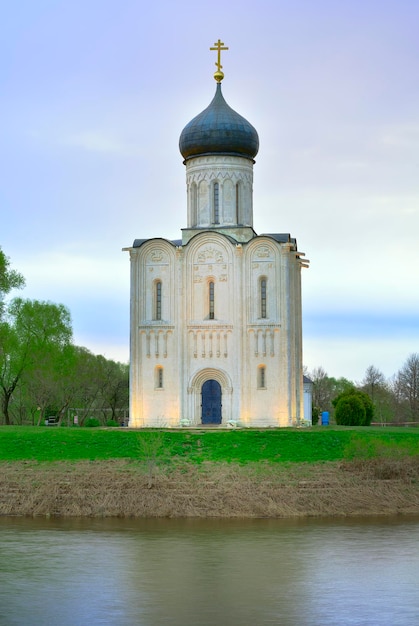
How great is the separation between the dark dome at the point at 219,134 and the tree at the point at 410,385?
101 feet

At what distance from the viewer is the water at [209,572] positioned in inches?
581

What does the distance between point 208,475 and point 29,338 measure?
24.4 meters

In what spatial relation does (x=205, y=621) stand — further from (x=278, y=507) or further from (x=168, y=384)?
(x=168, y=384)

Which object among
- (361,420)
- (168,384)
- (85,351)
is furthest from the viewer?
(85,351)

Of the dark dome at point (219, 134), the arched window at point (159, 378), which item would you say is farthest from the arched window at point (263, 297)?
the dark dome at point (219, 134)

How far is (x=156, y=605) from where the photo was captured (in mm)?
15305

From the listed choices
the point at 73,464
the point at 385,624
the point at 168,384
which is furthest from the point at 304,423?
the point at 385,624

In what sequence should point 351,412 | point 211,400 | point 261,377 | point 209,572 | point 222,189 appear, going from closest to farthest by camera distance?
point 209,572 → point 261,377 → point 211,400 → point 222,189 → point 351,412

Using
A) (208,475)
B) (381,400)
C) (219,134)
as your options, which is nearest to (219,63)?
(219,134)

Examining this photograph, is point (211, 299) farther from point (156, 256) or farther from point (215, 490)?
point (215, 490)

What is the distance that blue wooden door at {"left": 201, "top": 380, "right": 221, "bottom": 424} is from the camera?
1567 inches

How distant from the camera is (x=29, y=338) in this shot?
50031 millimetres

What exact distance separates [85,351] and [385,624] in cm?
5084

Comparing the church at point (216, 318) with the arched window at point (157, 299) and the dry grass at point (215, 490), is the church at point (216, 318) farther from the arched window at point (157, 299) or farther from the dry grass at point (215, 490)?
the dry grass at point (215, 490)
